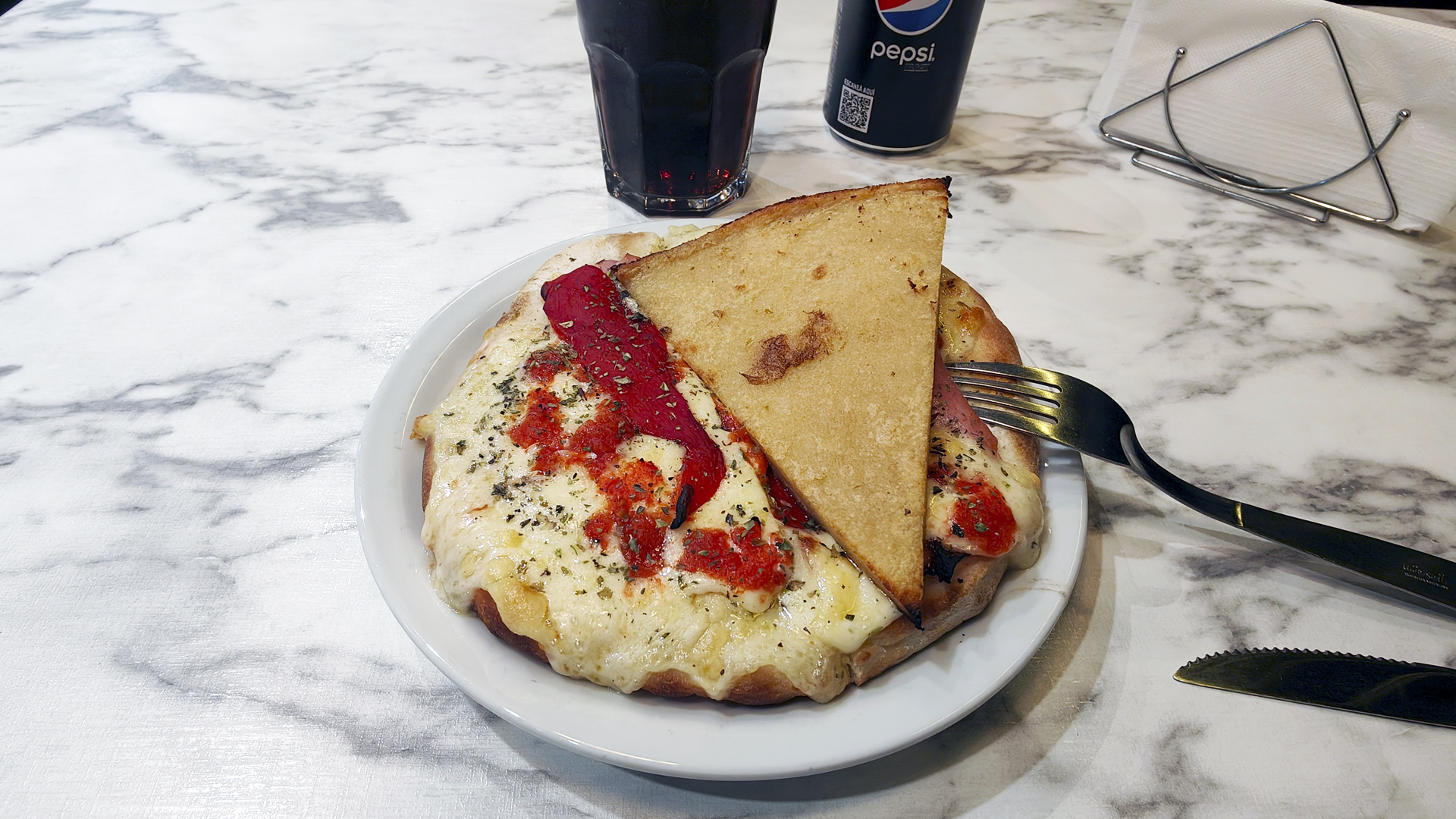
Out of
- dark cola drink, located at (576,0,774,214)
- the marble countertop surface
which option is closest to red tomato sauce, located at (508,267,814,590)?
the marble countertop surface

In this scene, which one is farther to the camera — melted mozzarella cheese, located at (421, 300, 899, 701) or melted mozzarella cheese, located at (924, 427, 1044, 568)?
melted mozzarella cheese, located at (924, 427, 1044, 568)

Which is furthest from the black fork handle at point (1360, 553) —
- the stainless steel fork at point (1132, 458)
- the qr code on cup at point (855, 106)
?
the qr code on cup at point (855, 106)

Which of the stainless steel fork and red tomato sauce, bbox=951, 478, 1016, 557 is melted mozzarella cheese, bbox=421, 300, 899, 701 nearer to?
red tomato sauce, bbox=951, 478, 1016, 557

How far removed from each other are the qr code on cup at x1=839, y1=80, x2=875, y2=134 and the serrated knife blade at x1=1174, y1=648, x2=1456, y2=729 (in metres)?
1.71

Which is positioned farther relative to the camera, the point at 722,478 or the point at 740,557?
Answer: the point at 722,478

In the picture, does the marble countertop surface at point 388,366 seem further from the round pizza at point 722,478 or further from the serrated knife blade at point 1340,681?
the round pizza at point 722,478

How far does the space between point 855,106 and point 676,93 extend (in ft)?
2.27

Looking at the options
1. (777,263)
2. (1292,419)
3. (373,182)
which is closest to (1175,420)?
(1292,419)

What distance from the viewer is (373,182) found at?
2.42 meters

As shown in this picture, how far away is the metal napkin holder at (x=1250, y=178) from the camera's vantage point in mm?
2045

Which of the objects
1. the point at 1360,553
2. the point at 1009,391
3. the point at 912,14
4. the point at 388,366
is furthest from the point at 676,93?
the point at 1360,553

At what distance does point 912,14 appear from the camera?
2033 millimetres

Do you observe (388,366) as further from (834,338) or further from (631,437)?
Answer: (834,338)

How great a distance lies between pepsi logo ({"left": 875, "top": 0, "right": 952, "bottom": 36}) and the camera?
201cm
